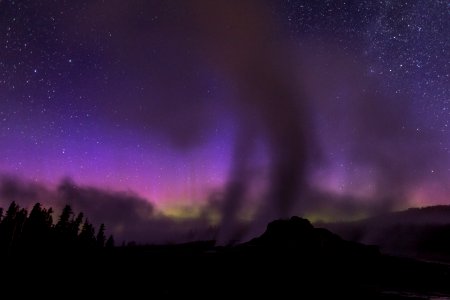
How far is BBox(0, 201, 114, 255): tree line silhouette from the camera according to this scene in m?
95.3

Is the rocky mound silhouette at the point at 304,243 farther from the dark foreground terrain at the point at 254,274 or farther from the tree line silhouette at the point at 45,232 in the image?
the tree line silhouette at the point at 45,232

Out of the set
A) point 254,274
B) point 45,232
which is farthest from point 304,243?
point 45,232

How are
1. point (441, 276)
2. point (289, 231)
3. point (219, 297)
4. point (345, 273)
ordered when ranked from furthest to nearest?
point (289, 231), point (441, 276), point (345, 273), point (219, 297)

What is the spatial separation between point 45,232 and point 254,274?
238 feet

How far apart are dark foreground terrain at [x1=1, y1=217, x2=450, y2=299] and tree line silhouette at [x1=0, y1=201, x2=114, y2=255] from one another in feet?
18.8

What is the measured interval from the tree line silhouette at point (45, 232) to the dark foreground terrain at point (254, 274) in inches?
225

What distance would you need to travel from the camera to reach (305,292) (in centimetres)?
6006

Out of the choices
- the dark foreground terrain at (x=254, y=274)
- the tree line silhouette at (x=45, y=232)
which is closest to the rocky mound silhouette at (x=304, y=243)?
the dark foreground terrain at (x=254, y=274)

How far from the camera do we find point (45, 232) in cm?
11544

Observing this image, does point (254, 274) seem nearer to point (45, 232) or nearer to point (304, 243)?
point (304, 243)

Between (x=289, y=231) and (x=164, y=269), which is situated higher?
(x=289, y=231)

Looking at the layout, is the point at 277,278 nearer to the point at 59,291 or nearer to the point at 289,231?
the point at 59,291

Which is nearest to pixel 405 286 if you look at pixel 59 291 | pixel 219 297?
pixel 219 297

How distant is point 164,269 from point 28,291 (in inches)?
1193
